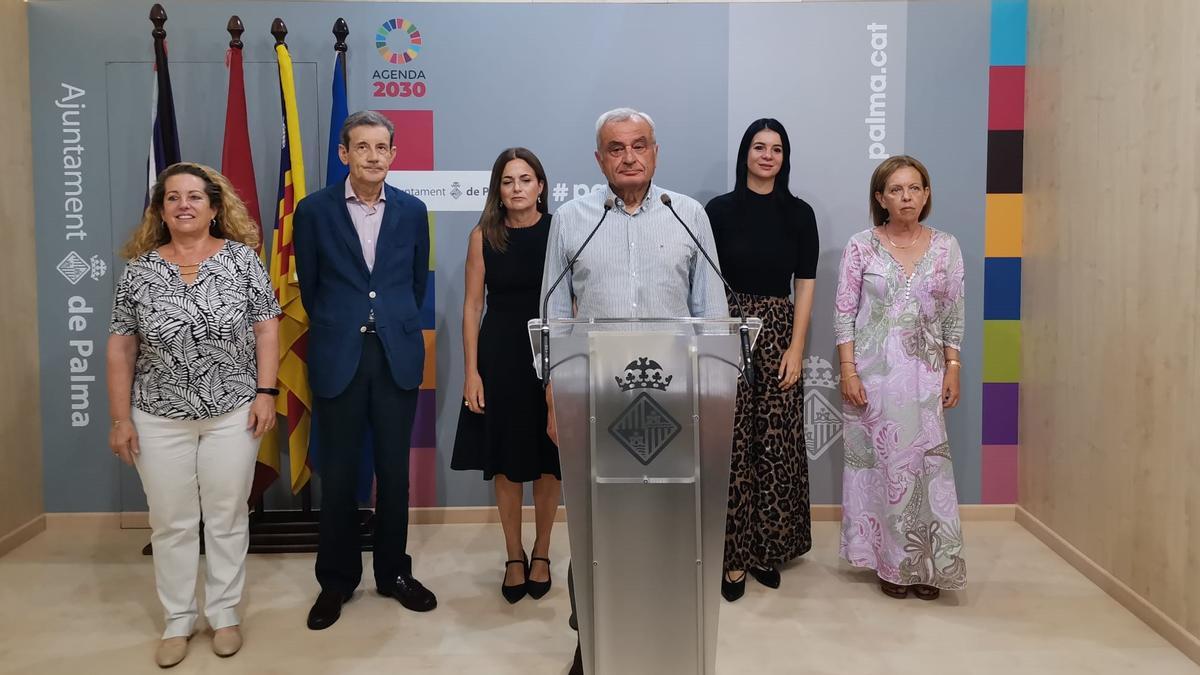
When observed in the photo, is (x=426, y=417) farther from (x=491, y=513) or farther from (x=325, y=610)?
(x=325, y=610)

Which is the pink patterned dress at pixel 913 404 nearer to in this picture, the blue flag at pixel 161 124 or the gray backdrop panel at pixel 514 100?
the gray backdrop panel at pixel 514 100

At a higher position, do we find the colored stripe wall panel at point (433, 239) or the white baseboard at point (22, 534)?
the colored stripe wall panel at point (433, 239)

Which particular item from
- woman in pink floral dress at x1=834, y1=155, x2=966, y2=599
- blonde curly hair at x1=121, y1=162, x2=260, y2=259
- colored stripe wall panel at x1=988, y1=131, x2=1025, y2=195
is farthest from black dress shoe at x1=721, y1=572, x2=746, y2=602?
colored stripe wall panel at x1=988, y1=131, x2=1025, y2=195

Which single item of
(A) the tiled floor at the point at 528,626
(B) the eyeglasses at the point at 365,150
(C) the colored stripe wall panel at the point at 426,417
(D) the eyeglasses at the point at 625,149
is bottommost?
(A) the tiled floor at the point at 528,626

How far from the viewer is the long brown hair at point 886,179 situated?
3.34 m

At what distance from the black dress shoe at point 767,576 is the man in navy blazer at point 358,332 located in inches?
47.8

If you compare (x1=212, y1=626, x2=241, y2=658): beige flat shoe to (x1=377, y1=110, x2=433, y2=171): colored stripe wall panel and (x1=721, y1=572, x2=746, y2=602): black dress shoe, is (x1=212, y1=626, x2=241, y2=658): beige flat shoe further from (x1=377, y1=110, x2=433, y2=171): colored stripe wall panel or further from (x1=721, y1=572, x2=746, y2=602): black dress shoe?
(x1=377, y1=110, x2=433, y2=171): colored stripe wall panel

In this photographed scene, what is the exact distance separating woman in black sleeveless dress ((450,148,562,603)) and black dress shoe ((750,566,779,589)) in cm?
83

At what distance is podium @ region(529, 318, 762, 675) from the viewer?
1979mm

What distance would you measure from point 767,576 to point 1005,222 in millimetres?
1979

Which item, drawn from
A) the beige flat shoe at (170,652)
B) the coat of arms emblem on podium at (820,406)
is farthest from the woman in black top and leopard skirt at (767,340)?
the beige flat shoe at (170,652)

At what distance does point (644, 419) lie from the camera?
6.48 feet

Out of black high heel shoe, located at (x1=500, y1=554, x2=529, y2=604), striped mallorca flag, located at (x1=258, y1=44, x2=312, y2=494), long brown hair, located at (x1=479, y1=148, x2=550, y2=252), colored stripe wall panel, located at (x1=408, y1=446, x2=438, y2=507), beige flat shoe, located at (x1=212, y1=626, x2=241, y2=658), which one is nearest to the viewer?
beige flat shoe, located at (x1=212, y1=626, x2=241, y2=658)

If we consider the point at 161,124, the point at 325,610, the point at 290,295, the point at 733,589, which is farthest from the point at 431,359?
the point at 733,589
